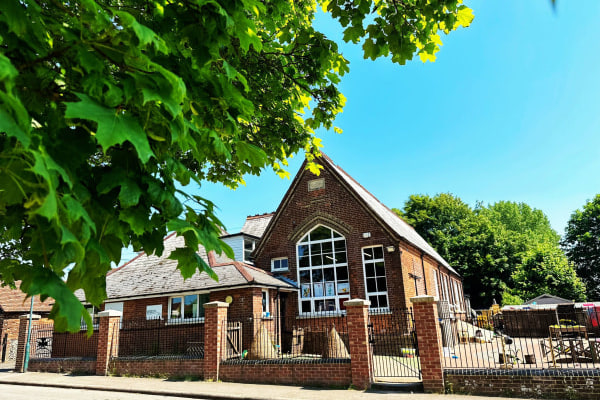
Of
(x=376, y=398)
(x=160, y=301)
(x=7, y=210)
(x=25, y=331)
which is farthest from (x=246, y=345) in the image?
(x=7, y=210)

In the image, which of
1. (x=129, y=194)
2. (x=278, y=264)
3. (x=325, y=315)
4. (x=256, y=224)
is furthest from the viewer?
(x=256, y=224)

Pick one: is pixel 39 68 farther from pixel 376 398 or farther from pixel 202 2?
pixel 376 398

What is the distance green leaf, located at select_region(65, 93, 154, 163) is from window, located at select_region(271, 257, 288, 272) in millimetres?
18464

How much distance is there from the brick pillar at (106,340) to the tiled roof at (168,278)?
2636 mm

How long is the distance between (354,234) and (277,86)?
13415 mm

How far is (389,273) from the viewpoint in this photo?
1745 cm

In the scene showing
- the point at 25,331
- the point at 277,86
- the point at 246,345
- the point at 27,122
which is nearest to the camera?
the point at 27,122

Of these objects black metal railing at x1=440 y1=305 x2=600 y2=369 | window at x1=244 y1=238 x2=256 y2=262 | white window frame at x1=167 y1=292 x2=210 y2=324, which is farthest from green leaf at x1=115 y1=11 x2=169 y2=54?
window at x1=244 y1=238 x2=256 y2=262

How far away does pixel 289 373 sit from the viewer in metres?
10.9

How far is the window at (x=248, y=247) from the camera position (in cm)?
2138

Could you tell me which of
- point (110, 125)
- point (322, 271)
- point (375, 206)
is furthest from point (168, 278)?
point (110, 125)

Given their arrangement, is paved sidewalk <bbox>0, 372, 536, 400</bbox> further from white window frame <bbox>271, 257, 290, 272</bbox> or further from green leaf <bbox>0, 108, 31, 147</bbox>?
green leaf <bbox>0, 108, 31, 147</bbox>

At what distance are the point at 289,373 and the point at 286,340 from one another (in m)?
6.79

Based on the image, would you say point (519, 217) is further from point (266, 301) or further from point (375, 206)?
point (266, 301)
